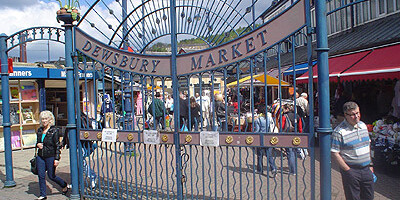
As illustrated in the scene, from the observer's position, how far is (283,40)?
377cm

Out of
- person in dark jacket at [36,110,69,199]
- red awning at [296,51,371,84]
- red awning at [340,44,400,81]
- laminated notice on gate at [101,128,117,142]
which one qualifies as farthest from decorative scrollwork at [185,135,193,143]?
red awning at [296,51,371,84]

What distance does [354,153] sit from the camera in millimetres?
3846

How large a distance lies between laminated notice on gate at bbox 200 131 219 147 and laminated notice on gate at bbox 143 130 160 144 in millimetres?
676

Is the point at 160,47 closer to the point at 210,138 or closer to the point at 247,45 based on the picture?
the point at 247,45

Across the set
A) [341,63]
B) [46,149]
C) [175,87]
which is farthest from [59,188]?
[341,63]

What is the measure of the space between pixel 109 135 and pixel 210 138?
1.61 metres

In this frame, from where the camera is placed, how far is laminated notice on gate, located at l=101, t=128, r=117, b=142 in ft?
15.9

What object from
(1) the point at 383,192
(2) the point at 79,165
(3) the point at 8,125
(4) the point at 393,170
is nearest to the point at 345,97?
(4) the point at 393,170

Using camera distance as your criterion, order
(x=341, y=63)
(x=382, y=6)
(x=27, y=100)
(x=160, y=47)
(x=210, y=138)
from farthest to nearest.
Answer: (x=382, y=6)
(x=27, y=100)
(x=341, y=63)
(x=160, y=47)
(x=210, y=138)

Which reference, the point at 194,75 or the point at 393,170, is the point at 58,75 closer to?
the point at 194,75

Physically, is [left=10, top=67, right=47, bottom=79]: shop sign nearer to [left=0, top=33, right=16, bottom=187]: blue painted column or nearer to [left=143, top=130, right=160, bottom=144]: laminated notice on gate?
[left=0, top=33, right=16, bottom=187]: blue painted column

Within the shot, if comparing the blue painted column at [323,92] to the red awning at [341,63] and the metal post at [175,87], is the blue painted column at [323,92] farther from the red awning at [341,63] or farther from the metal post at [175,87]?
the red awning at [341,63]

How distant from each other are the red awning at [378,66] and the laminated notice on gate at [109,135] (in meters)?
5.65

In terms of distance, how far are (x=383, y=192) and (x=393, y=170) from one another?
1047mm
